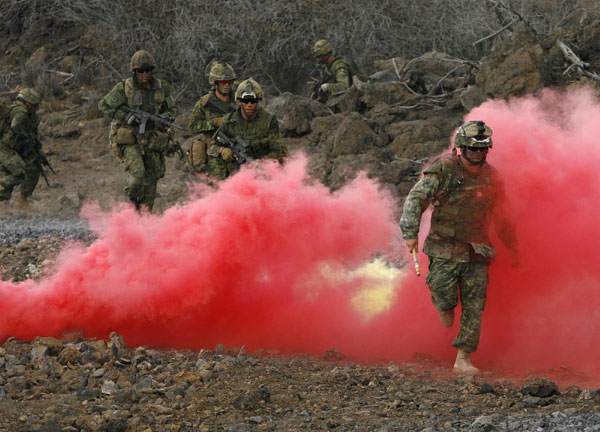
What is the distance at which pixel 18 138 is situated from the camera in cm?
1272

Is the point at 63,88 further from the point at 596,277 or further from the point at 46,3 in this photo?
the point at 596,277

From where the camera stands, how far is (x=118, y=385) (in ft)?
18.4

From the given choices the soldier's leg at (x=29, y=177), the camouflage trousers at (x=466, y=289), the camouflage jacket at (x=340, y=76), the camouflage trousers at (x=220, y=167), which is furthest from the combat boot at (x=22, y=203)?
the camouflage trousers at (x=466, y=289)

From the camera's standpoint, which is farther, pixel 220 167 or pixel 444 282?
pixel 220 167

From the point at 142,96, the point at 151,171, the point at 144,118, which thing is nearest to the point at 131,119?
the point at 144,118

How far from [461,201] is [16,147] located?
8125 mm

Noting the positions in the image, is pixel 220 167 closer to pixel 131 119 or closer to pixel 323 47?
pixel 131 119

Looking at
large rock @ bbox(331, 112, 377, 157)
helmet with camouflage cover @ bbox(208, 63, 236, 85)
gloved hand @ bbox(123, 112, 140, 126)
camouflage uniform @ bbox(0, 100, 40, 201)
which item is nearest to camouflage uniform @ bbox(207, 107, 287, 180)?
helmet with camouflage cover @ bbox(208, 63, 236, 85)

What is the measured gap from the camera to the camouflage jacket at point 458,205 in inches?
246

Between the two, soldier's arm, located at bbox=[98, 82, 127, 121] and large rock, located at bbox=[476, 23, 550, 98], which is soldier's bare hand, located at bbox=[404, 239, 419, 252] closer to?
soldier's arm, located at bbox=[98, 82, 127, 121]

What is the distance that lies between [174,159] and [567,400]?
1147 cm

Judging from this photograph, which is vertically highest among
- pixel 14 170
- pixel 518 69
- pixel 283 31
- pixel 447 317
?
pixel 283 31

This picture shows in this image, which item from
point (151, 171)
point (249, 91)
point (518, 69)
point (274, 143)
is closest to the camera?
point (249, 91)

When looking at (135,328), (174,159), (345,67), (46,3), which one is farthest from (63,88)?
(135,328)
